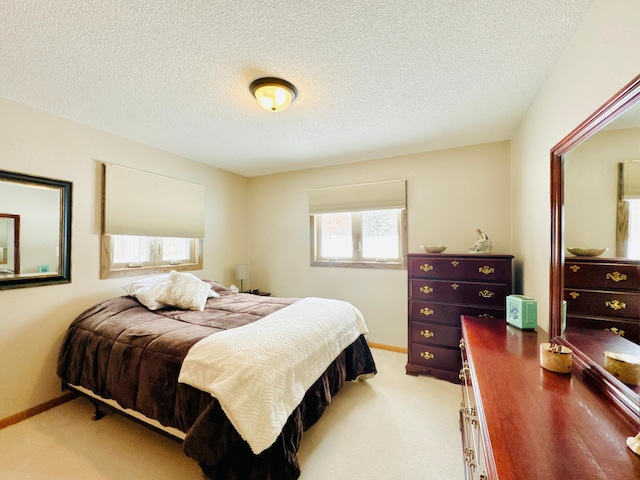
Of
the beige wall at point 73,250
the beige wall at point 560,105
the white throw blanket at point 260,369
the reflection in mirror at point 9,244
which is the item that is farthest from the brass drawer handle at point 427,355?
the reflection in mirror at point 9,244

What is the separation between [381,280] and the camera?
3.47 meters

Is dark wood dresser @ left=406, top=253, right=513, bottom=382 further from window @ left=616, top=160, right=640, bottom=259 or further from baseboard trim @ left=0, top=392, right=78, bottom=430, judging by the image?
baseboard trim @ left=0, top=392, right=78, bottom=430

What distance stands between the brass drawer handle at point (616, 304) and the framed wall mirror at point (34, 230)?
3.65 metres

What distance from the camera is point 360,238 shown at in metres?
3.67

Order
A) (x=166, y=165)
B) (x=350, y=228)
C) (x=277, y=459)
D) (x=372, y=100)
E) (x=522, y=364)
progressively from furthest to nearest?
1. (x=350, y=228)
2. (x=166, y=165)
3. (x=372, y=100)
4. (x=277, y=459)
5. (x=522, y=364)

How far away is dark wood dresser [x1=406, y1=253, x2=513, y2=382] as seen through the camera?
2449 mm

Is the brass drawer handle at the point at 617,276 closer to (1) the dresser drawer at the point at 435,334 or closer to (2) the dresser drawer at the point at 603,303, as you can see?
(2) the dresser drawer at the point at 603,303

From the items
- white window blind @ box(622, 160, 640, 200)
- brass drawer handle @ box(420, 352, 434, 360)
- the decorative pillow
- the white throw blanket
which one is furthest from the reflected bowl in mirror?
the decorative pillow

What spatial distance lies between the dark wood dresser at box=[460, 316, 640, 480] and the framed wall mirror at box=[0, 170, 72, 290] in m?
3.19

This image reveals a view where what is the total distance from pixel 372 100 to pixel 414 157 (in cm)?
145

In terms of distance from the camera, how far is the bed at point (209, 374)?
4.50ft

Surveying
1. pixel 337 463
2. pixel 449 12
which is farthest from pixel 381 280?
pixel 449 12

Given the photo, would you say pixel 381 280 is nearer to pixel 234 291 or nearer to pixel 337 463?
pixel 234 291

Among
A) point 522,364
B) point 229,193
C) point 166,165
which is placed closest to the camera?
point 522,364
